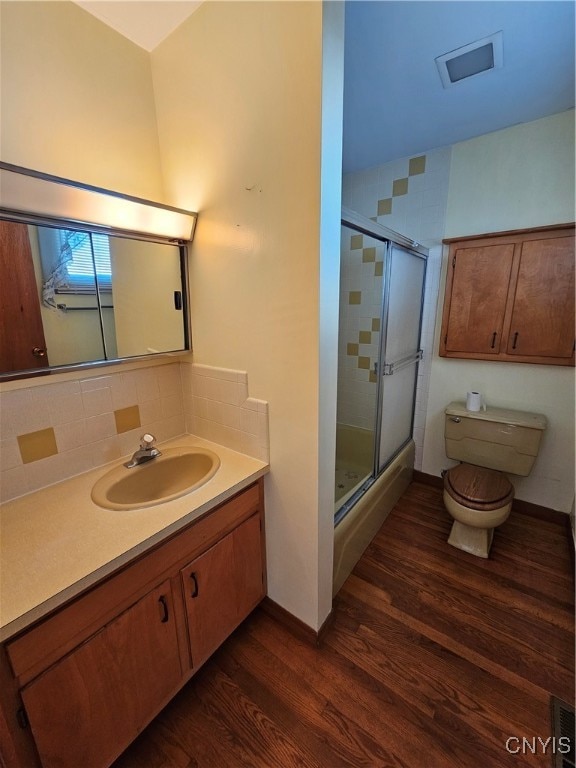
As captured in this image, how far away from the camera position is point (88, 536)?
0.91m

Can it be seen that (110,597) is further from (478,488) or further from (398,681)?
(478,488)

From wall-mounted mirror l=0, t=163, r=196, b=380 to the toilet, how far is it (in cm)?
183

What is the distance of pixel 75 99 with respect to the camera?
1103 mm

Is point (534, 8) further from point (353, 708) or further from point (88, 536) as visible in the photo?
point (353, 708)

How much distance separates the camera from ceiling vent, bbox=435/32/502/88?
1229mm

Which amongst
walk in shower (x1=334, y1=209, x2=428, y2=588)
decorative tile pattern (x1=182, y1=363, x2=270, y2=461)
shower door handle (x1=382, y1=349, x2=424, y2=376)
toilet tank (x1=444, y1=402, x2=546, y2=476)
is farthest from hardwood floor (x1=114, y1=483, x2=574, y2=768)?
shower door handle (x1=382, y1=349, x2=424, y2=376)

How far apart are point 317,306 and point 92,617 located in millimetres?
1102

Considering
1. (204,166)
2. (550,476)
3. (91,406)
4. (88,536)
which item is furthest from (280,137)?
(550,476)

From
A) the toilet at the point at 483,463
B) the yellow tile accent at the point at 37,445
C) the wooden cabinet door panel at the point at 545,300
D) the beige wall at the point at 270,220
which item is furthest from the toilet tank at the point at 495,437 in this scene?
the yellow tile accent at the point at 37,445

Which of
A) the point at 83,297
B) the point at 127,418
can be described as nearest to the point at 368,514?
the point at 127,418

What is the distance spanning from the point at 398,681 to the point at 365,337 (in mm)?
1782

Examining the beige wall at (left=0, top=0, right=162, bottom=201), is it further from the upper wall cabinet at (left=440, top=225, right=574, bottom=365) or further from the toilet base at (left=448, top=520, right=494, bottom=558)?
the toilet base at (left=448, top=520, right=494, bottom=558)

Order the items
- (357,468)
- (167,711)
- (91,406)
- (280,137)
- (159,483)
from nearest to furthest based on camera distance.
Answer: (280,137) → (167,711) → (91,406) → (159,483) → (357,468)

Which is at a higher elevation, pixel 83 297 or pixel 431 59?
pixel 431 59
